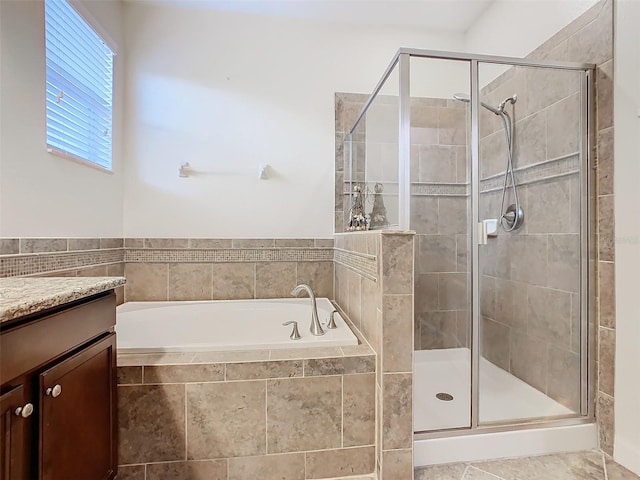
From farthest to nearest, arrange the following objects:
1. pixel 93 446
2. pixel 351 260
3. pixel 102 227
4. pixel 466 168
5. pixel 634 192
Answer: pixel 102 227 < pixel 351 260 < pixel 466 168 < pixel 634 192 < pixel 93 446

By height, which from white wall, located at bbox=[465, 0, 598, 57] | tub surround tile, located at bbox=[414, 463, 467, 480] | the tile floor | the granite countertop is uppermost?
white wall, located at bbox=[465, 0, 598, 57]

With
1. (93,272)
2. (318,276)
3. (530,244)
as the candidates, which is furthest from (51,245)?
(530,244)

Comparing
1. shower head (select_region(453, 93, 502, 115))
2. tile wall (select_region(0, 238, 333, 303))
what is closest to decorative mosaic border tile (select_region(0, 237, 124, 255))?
tile wall (select_region(0, 238, 333, 303))

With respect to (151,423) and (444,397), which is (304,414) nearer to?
(151,423)

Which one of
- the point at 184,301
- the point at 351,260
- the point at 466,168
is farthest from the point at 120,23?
the point at 466,168

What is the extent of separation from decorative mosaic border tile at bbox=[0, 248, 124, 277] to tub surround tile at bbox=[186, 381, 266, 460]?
996mm

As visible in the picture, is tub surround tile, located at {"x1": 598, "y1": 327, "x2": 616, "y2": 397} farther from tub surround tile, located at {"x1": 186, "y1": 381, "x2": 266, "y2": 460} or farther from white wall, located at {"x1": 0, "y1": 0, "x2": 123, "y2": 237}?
white wall, located at {"x1": 0, "y1": 0, "x2": 123, "y2": 237}

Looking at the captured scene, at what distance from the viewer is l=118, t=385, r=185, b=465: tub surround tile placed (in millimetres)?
1267

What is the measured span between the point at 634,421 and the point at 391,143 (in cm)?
172

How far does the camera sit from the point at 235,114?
8.00ft

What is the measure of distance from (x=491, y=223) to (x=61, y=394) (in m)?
1.97

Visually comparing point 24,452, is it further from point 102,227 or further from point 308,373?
point 102,227

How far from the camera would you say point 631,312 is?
56.4 inches

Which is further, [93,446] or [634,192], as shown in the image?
[634,192]
